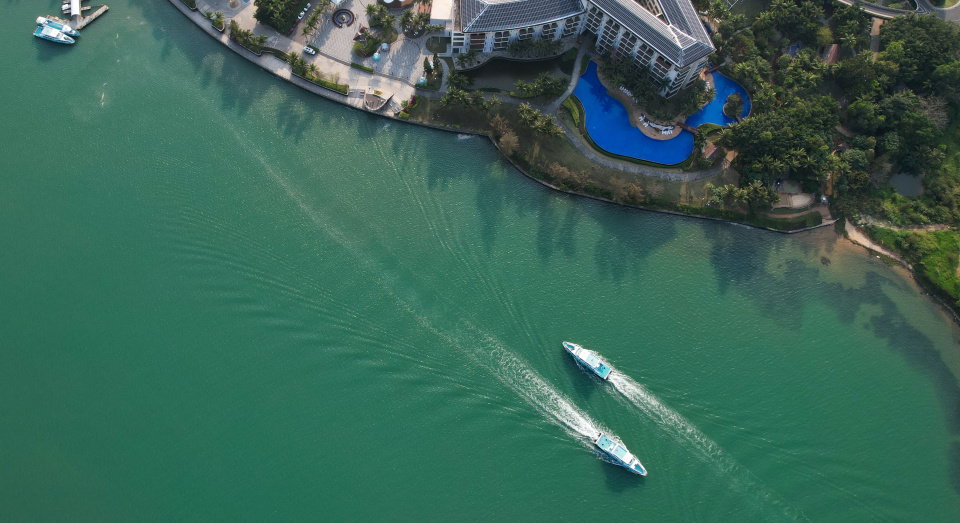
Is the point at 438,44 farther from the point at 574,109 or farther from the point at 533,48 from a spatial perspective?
the point at 574,109

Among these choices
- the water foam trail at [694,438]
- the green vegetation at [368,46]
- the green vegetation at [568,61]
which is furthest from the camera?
the green vegetation at [568,61]

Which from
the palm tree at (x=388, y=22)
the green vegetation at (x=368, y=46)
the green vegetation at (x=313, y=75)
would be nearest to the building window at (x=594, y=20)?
the palm tree at (x=388, y=22)

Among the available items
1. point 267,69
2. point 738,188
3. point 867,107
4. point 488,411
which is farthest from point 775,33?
point 267,69

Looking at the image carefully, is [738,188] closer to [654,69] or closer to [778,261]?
[778,261]

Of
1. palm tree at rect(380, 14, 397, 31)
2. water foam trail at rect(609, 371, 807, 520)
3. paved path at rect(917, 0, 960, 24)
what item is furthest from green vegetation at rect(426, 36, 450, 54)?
paved path at rect(917, 0, 960, 24)

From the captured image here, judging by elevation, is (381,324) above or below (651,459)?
above

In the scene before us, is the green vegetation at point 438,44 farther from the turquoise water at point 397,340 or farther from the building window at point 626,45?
the building window at point 626,45

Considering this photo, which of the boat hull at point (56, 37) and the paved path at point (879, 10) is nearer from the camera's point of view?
the boat hull at point (56, 37)

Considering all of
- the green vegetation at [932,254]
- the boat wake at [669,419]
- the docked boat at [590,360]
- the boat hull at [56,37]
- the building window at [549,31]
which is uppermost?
the building window at [549,31]
